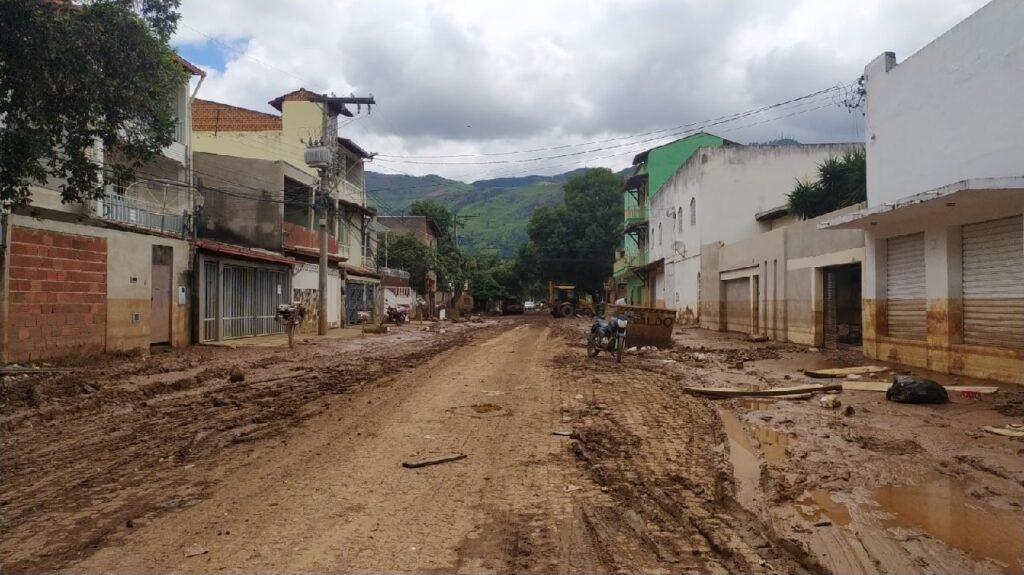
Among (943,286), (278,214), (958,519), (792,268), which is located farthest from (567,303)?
(958,519)

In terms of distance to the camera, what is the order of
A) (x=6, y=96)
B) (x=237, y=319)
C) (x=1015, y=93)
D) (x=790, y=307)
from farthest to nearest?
(x=237, y=319) < (x=790, y=307) < (x=1015, y=93) < (x=6, y=96)

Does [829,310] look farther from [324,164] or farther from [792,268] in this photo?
[324,164]

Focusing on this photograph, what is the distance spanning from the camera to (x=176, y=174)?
2294cm

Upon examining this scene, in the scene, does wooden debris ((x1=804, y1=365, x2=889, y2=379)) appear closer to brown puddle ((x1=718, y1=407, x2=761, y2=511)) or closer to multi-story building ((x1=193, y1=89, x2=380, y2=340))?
brown puddle ((x1=718, y1=407, x2=761, y2=511))

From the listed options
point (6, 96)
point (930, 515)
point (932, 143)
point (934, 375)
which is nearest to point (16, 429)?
point (6, 96)

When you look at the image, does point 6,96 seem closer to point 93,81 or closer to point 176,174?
point 93,81

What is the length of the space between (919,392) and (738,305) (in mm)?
17555

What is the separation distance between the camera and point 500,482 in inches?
206

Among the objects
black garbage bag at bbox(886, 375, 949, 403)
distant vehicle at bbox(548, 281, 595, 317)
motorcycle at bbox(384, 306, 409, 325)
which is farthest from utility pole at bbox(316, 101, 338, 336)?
distant vehicle at bbox(548, 281, 595, 317)

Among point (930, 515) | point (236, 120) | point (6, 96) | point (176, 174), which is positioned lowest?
point (930, 515)

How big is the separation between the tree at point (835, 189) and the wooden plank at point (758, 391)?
14.4 m

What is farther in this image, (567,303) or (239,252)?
(567,303)

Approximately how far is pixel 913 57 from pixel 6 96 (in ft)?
50.4

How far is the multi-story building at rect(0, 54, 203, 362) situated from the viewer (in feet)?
42.3
